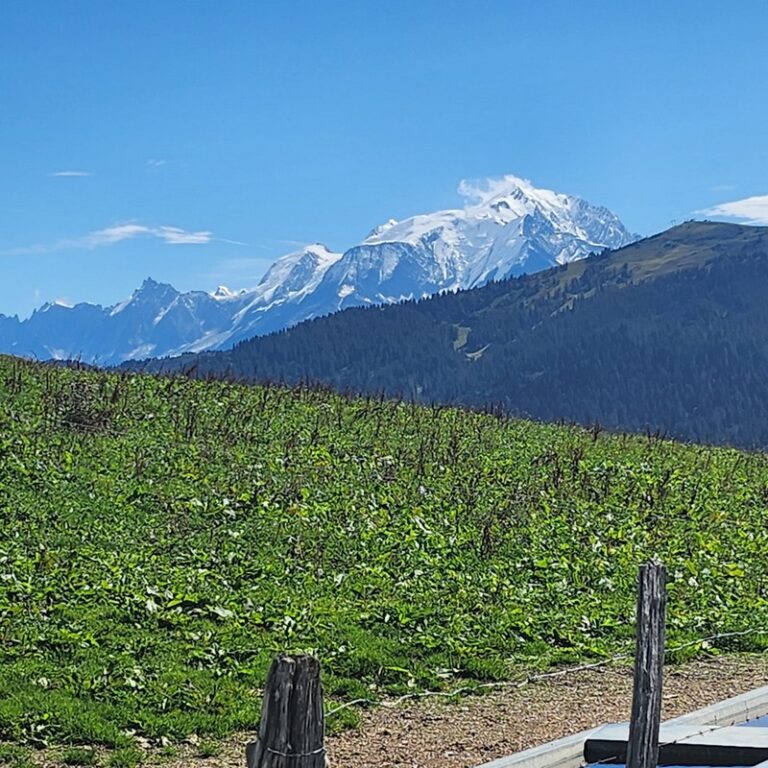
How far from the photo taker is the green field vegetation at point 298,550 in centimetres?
1156

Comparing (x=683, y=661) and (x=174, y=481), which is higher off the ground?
(x=174, y=481)

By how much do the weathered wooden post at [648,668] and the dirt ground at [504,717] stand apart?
2.02m

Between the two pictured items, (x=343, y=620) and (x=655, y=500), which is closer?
(x=343, y=620)

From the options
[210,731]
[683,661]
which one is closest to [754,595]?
[683,661]

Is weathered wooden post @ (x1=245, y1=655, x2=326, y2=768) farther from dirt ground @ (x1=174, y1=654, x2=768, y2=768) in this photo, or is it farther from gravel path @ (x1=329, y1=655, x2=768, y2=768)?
gravel path @ (x1=329, y1=655, x2=768, y2=768)

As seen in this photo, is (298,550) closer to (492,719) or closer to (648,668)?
(492,719)

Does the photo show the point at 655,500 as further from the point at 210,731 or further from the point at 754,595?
the point at 210,731

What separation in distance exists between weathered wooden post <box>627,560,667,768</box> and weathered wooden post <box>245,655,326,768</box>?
3.29 m

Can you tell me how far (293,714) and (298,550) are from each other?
11707mm

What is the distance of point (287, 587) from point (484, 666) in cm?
371

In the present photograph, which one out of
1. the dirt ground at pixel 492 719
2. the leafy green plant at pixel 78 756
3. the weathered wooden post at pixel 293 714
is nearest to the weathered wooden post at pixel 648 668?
the dirt ground at pixel 492 719

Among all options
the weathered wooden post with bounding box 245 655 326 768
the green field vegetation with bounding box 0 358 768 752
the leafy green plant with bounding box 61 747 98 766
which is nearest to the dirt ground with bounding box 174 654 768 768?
the green field vegetation with bounding box 0 358 768 752

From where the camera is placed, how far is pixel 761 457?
111 ft

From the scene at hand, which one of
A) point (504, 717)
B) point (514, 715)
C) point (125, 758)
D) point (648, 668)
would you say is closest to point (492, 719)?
point (504, 717)
